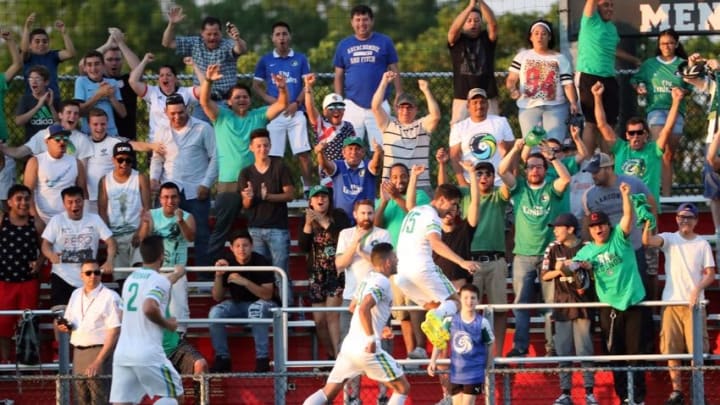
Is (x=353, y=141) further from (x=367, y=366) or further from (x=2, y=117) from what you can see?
(x=2, y=117)

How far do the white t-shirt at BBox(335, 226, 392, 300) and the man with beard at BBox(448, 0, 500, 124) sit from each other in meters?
2.23

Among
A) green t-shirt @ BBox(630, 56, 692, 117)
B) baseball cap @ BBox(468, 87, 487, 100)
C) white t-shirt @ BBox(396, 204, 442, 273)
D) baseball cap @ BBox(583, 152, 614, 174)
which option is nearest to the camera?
white t-shirt @ BBox(396, 204, 442, 273)

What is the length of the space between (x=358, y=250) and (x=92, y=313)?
2.63m

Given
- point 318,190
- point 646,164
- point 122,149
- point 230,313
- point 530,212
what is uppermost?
point 122,149

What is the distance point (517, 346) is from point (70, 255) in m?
4.49

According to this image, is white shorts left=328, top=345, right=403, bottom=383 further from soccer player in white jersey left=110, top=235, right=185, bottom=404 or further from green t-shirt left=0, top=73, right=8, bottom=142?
green t-shirt left=0, top=73, right=8, bottom=142

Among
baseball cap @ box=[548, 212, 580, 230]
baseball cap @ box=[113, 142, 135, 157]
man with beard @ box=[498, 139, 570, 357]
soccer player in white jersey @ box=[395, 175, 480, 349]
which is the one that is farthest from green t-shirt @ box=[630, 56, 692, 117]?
baseball cap @ box=[113, 142, 135, 157]

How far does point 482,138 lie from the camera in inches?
717

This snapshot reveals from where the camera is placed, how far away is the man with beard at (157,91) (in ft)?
61.9

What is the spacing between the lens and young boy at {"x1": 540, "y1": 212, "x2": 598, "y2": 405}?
1662 cm

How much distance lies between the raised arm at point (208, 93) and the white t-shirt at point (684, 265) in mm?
4935

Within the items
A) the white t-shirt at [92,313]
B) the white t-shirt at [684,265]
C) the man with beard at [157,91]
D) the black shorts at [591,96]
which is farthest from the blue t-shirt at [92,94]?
the white t-shirt at [684,265]

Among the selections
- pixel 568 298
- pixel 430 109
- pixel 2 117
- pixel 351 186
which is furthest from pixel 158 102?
pixel 568 298

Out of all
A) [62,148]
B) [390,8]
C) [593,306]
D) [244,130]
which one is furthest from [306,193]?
[390,8]
